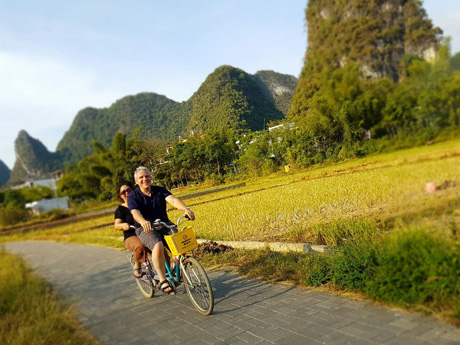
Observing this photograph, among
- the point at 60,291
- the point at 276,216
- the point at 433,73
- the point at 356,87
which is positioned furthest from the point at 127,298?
the point at 433,73

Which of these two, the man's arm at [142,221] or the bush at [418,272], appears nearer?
the bush at [418,272]

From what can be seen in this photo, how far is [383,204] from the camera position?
498cm

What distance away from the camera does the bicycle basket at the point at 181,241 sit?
4.88 m

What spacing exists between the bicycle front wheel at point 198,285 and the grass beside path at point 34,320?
1.25m

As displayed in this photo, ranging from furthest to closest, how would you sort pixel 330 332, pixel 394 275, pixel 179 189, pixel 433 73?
pixel 179 189
pixel 433 73
pixel 394 275
pixel 330 332

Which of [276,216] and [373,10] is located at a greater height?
[373,10]

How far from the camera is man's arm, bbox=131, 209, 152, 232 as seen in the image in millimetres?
4879

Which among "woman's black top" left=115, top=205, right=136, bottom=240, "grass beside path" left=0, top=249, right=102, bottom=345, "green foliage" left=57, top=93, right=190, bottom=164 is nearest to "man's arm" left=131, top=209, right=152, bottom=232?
"woman's black top" left=115, top=205, right=136, bottom=240

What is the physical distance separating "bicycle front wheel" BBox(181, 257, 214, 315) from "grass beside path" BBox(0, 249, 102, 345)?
1.25 meters

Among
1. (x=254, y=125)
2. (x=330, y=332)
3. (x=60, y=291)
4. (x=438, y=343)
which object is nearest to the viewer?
(x=438, y=343)

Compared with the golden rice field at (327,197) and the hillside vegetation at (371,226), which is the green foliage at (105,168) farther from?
the hillside vegetation at (371,226)

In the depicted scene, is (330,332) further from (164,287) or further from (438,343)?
(164,287)

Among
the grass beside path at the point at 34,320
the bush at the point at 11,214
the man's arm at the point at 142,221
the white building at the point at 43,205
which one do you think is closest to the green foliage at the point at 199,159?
the man's arm at the point at 142,221

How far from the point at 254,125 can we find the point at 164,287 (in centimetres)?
375
